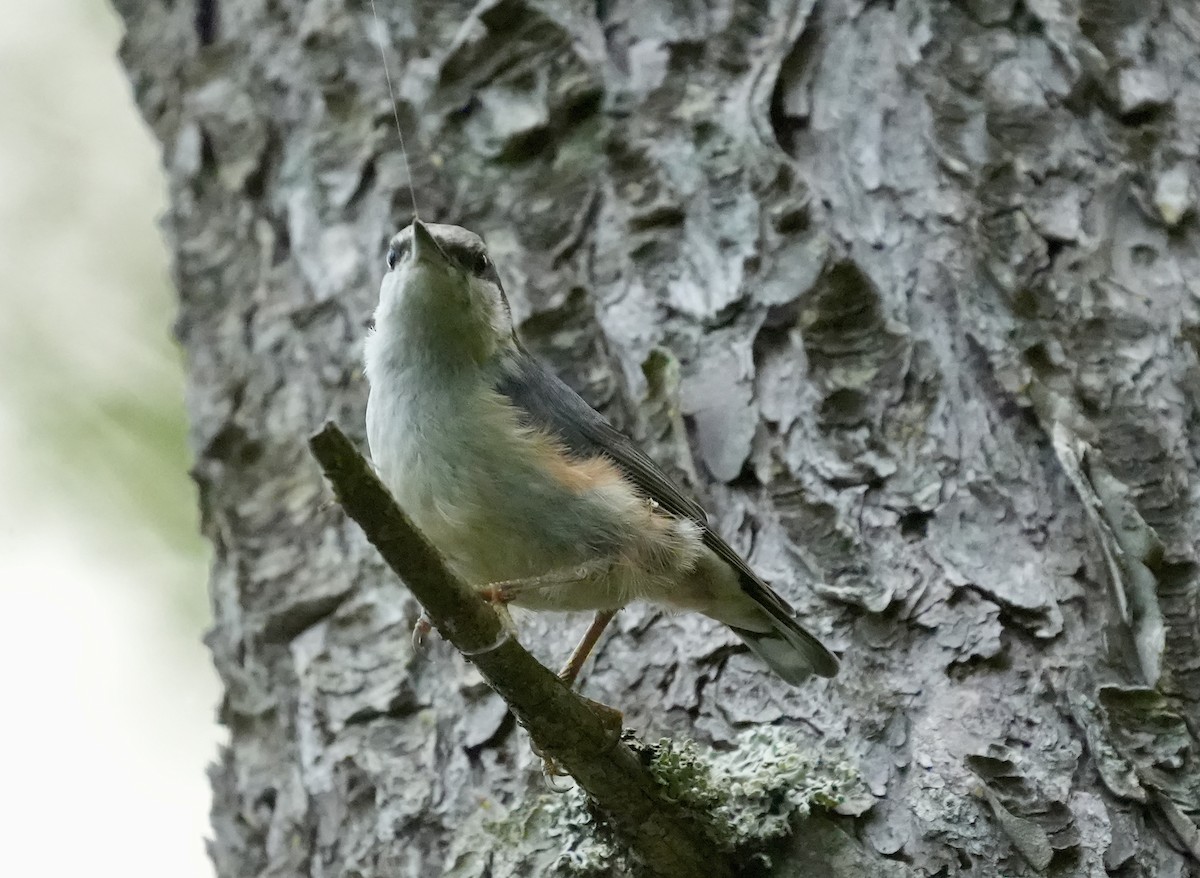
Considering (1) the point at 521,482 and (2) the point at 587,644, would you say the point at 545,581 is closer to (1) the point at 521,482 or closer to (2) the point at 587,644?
(1) the point at 521,482

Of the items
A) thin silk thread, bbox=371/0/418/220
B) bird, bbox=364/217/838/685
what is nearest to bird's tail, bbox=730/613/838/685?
bird, bbox=364/217/838/685

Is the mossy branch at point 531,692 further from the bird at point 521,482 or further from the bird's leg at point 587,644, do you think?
the bird's leg at point 587,644

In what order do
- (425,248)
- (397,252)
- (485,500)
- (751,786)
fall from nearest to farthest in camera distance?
(751,786) < (485,500) < (425,248) < (397,252)

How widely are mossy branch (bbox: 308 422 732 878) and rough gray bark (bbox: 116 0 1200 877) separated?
7.3 inches

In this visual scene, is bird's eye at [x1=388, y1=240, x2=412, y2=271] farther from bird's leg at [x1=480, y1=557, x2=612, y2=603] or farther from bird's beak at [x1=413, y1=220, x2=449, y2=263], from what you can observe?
bird's leg at [x1=480, y1=557, x2=612, y2=603]

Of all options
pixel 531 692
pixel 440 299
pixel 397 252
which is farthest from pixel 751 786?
pixel 397 252

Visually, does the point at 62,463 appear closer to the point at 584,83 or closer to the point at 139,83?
the point at 139,83

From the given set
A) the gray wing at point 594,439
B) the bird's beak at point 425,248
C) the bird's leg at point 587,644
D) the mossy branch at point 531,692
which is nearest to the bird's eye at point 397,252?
the bird's beak at point 425,248

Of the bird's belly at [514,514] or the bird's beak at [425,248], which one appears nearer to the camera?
the bird's belly at [514,514]

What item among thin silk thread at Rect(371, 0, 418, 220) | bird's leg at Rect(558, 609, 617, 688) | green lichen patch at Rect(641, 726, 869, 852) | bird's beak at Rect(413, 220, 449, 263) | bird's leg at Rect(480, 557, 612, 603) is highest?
thin silk thread at Rect(371, 0, 418, 220)

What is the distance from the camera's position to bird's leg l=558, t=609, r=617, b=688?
94.0 inches

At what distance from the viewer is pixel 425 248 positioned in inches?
94.2

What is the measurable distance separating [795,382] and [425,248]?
845 millimetres

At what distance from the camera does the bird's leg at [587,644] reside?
239 cm
